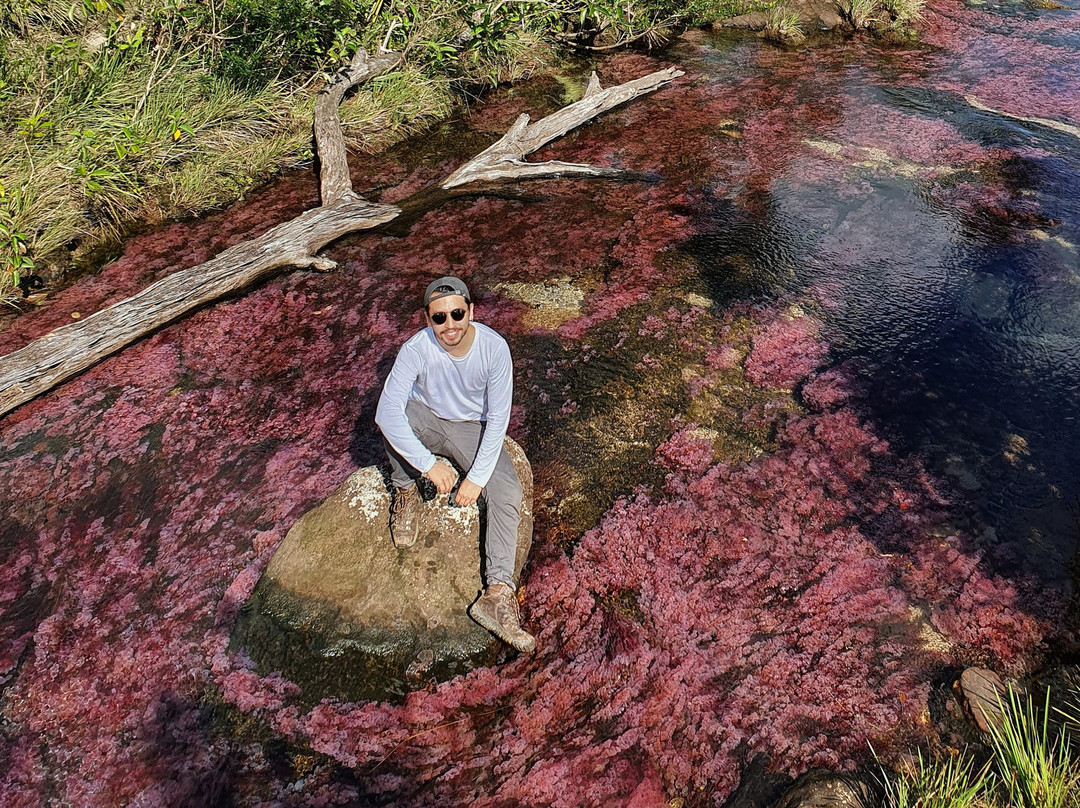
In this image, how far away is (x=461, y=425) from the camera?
3.43 metres

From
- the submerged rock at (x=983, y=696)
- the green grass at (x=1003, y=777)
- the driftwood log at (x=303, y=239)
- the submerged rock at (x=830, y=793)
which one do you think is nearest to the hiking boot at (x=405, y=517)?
the submerged rock at (x=830, y=793)

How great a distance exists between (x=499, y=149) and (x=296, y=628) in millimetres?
6392

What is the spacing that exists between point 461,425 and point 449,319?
0.71 metres

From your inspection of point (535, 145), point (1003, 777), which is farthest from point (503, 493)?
point (535, 145)

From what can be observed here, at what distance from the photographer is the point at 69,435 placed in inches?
187

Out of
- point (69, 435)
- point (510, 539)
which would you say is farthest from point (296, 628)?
point (69, 435)

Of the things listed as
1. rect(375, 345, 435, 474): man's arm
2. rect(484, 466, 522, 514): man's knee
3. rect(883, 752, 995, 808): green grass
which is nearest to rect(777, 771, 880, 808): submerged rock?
rect(883, 752, 995, 808): green grass

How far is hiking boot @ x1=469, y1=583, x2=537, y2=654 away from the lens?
126 inches

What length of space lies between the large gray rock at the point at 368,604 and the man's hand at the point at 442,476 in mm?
411

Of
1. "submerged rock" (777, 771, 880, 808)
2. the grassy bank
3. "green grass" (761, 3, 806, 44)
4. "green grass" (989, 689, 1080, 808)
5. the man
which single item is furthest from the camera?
"green grass" (761, 3, 806, 44)

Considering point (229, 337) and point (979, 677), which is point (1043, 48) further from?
point (229, 337)

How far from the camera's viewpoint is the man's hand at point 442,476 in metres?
3.26

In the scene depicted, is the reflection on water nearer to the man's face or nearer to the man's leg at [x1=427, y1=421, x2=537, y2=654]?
the man's leg at [x1=427, y1=421, x2=537, y2=654]

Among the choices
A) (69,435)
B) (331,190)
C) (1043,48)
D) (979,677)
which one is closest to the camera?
(979,677)
